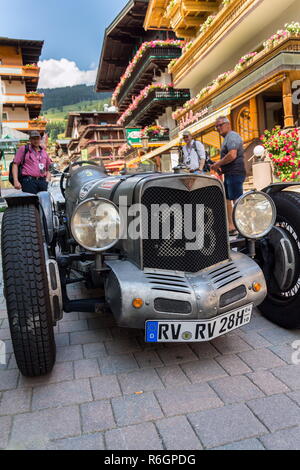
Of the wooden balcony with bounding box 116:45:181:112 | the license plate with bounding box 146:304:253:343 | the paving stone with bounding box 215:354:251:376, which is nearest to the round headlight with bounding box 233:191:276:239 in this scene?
the license plate with bounding box 146:304:253:343

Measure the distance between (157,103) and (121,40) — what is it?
9.40 metres

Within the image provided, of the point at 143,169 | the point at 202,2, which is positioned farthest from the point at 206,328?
the point at 202,2

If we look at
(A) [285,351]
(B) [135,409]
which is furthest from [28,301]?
(A) [285,351]

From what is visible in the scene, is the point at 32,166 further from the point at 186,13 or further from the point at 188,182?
the point at 186,13

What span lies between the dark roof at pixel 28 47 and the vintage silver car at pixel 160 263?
44.7 metres

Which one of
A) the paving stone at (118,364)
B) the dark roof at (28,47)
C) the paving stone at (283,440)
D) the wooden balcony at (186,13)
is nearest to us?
the paving stone at (283,440)

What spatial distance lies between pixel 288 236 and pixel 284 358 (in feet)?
3.10

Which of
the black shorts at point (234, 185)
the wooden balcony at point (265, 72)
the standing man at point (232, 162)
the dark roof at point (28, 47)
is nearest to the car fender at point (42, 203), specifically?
the standing man at point (232, 162)

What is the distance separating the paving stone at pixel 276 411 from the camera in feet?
5.83

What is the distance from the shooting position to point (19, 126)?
133 feet

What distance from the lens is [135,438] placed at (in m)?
1.72

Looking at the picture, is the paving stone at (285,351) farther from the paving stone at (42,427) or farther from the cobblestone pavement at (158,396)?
the paving stone at (42,427)

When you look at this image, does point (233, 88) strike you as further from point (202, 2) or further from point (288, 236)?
point (288, 236)

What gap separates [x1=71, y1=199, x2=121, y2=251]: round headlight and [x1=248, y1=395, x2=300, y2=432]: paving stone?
4.24 ft
